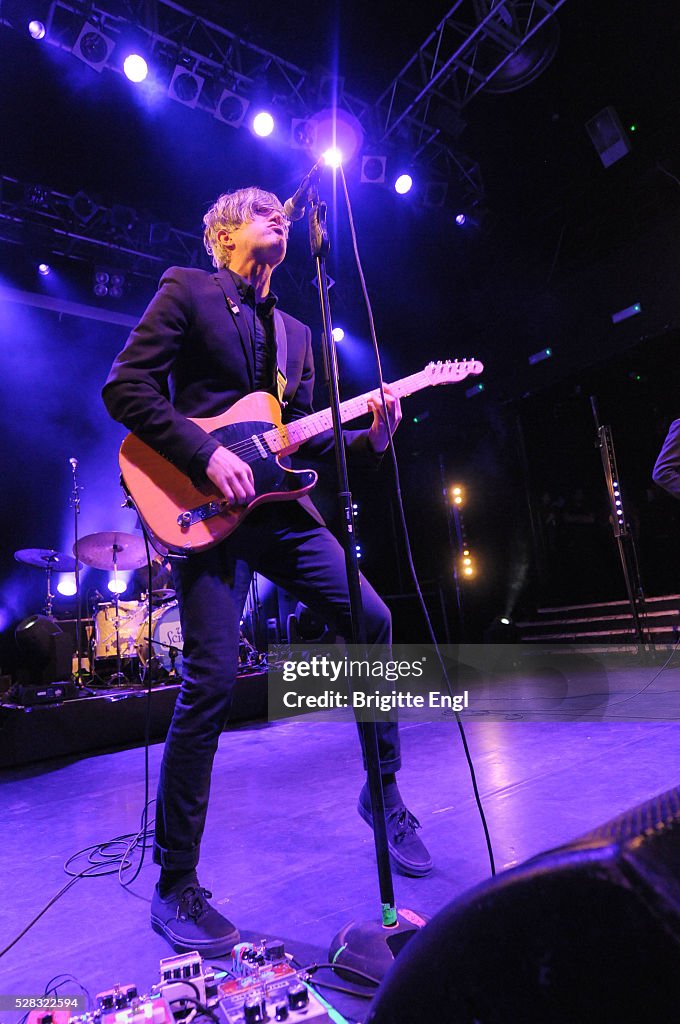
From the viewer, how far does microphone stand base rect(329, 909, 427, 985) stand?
128 cm

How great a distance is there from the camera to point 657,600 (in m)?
8.22

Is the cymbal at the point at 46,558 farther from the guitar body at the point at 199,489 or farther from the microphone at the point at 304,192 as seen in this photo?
the microphone at the point at 304,192

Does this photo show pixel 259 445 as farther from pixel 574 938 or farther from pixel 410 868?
pixel 574 938

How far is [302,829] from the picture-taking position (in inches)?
93.4

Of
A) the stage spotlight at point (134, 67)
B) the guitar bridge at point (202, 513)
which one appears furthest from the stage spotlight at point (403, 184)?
the guitar bridge at point (202, 513)

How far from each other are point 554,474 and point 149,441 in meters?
9.45

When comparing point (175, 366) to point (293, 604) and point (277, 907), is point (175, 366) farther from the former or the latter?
point (293, 604)

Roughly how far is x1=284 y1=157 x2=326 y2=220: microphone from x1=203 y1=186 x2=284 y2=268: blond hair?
19 centimetres

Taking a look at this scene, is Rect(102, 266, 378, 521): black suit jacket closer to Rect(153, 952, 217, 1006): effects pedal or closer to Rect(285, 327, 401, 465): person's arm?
Rect(285, 327, 401, 465): person's arm

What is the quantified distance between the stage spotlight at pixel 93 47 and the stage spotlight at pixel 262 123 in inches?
57.1

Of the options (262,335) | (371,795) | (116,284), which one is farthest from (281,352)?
(116,284)

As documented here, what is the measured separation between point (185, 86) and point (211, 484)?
19.2ft

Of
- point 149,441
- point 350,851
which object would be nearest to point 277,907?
point 350,851

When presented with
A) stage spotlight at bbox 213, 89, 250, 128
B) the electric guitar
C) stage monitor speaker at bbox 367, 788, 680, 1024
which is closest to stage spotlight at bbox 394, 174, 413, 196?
stage spotlight at bbox 213, 89, 250, 128
